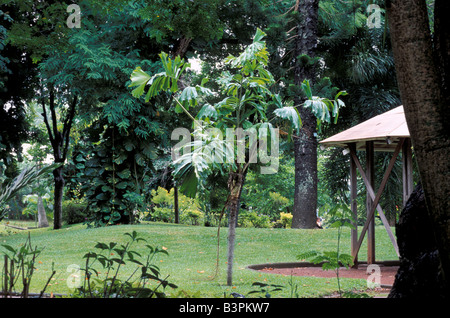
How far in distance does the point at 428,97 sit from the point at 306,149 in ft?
33.9

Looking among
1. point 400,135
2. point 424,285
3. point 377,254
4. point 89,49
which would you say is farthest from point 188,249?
point 424,285

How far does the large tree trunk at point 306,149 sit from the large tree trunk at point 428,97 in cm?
1012

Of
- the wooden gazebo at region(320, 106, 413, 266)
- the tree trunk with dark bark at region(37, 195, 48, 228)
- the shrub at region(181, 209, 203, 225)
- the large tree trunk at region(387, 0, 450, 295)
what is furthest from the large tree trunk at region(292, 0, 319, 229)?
the tree trunk with dark bark at region(37, 195, 48, 228)

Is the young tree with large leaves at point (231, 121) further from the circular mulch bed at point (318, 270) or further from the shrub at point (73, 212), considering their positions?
the shrub at point (73, 212)

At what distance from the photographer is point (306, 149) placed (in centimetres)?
1217

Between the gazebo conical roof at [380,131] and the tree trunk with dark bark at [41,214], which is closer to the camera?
the gazebo conical roof at [380,131]

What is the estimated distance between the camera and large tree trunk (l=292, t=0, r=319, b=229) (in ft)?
39.8

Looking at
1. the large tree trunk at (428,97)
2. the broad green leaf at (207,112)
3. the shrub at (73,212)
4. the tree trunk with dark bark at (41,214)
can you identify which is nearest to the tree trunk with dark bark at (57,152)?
the shrub at (73,212)

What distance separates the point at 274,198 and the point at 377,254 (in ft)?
31.5

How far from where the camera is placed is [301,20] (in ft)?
40.3

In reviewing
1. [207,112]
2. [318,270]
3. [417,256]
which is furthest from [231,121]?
[417,256]

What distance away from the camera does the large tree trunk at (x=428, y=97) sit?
1.87m

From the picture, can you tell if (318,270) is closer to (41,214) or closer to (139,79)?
(139,79)

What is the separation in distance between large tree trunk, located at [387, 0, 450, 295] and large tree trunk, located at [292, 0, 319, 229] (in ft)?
33.2
